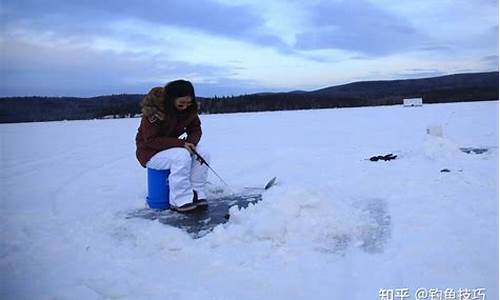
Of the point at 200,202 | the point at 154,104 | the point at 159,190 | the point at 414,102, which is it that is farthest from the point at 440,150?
the point at 414,102

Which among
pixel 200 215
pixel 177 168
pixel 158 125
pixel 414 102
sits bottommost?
pixel 200 215

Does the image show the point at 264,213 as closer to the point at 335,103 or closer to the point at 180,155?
the point at 180,155

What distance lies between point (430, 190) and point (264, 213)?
1857 mm

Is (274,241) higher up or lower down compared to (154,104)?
lower down

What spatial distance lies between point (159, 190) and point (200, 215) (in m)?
0.54

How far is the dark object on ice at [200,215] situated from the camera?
3.82 metres

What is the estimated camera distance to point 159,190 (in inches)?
177

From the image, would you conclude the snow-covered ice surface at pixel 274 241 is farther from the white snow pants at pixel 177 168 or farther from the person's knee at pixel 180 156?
the person's knee at pixel 180 156

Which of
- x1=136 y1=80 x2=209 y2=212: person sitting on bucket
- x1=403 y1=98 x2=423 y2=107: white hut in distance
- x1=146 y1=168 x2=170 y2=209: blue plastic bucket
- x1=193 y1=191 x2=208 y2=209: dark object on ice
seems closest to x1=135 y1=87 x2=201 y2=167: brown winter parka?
x1=136 y1=80 x2=209 y2=212: person sitting on bucket

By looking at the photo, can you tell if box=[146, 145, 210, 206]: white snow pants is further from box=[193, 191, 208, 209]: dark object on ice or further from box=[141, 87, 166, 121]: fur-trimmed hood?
box=[141, 87, 166, 121]: fur-trimmed hood

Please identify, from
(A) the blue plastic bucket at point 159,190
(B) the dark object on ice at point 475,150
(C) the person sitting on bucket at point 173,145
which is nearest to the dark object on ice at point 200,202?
(C) the person sitting on bucket at point 173,145

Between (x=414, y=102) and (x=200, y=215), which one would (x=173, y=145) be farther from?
(x=414, y=102)

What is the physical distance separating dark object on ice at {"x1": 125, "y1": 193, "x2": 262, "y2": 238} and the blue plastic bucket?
78 millimetres

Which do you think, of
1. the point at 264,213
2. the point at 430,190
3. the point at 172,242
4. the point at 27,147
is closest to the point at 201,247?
the point at 172,242
